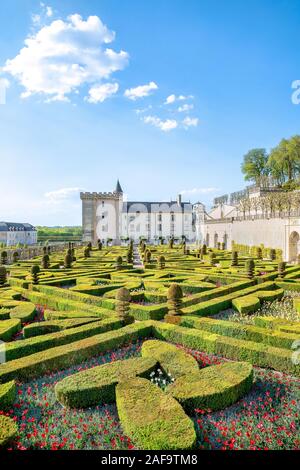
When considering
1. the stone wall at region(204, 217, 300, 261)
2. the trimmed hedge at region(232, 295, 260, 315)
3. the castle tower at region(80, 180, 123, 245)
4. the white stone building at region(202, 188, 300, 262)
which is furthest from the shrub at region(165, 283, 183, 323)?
the castle tower at region(80, 180, 123, 245)

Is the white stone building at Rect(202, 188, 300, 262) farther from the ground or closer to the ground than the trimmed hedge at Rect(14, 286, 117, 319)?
farther from the ground

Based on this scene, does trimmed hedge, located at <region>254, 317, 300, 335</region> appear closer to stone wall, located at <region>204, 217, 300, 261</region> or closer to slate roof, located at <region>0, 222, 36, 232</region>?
stone wall, located at <region>204, 217, 300, 261</region>

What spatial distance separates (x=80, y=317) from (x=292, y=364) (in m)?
5.58

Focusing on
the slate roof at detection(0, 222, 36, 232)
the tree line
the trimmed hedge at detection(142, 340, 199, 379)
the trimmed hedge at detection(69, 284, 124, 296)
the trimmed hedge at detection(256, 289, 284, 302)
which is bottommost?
the trimmed hedge at detection(142, 340, 199, 379)

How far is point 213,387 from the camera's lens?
5.59 metres

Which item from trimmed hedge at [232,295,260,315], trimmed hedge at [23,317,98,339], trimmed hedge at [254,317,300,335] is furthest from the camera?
trimmed hedge at [232,295,260,315]

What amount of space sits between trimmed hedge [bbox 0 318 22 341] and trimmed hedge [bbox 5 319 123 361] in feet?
3.21

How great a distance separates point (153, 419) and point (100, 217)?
57763mm

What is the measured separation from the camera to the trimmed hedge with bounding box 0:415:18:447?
4.29 m

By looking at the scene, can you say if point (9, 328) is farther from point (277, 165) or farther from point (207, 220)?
point (277, 165)

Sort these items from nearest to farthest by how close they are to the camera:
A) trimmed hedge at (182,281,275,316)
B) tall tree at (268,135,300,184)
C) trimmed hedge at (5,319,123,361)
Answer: trimmed hedge at (5,319,123,361), trimmed hedge at (182,281,275,316), tall tree at (268,135,300,184)

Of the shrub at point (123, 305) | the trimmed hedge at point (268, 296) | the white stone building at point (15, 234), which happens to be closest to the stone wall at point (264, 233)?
the trimmed hedge at point (268, 296)

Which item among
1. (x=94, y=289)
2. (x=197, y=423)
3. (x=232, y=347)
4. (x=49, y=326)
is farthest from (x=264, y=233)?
(x=197, y=423)
